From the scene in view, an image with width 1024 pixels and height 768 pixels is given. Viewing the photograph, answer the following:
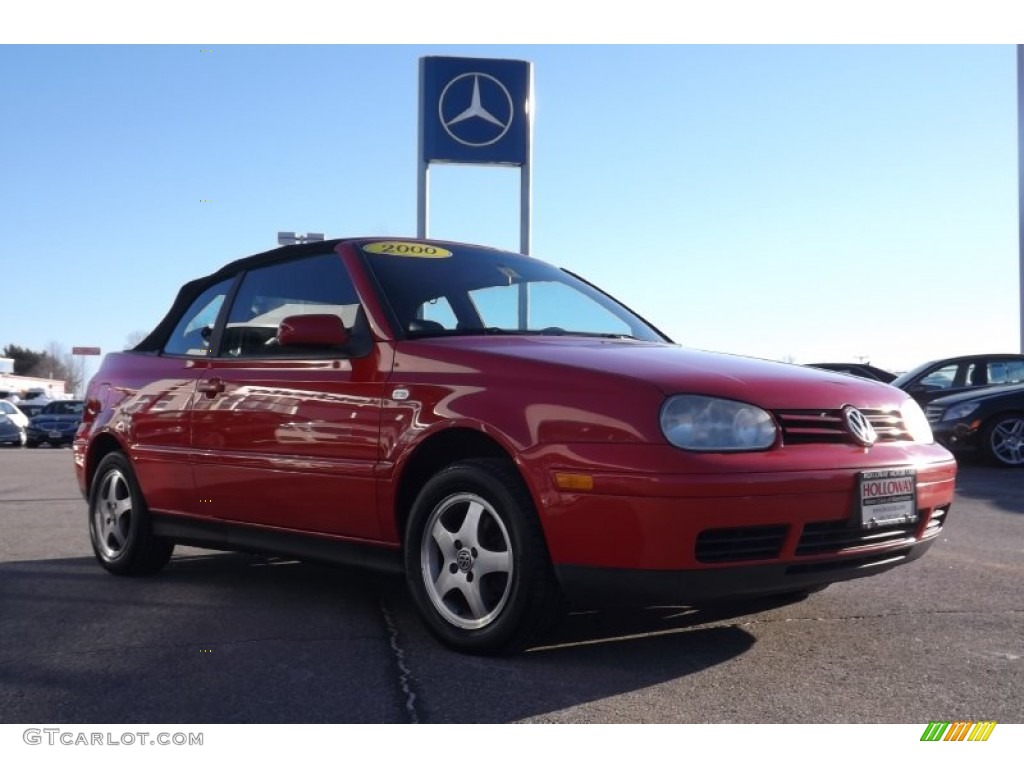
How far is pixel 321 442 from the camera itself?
4137mm

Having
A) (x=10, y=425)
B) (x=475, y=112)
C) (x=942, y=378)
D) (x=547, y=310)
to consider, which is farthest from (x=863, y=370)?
(x=10, y=425)

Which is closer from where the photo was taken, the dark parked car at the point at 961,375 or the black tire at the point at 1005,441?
the black tire at the point at 1005,441

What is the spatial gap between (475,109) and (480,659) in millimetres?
9506

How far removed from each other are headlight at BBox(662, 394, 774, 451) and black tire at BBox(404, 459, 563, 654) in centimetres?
55

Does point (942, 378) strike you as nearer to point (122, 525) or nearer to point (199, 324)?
point (199, 324)

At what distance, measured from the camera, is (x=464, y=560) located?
3.59 metres

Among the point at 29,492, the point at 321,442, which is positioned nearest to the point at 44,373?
the point at 29,492

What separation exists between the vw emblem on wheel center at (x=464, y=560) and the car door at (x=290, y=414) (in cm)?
49

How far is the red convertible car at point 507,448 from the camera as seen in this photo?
3.24 metres

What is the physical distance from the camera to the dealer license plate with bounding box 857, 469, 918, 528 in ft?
11.3

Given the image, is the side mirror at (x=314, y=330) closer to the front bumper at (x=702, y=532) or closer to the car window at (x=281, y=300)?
the car window at (x=281, y=300)

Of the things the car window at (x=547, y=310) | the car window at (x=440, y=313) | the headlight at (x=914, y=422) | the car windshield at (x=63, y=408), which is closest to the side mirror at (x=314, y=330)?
the car window at (x=440, y=313)

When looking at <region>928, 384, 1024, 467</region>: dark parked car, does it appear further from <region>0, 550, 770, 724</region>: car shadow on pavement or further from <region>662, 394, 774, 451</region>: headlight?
<region>662, 394, 774, 451</region>: headlight
